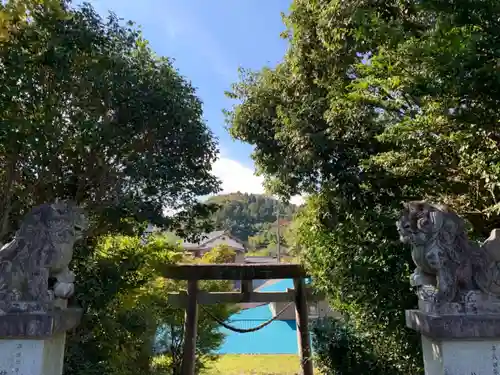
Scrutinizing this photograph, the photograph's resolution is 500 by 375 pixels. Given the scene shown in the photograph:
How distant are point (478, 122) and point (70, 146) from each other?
438 centimetres

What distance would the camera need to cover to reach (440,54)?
2713mm

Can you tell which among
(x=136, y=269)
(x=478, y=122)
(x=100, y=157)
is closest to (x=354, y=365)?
(x=136, y=269)

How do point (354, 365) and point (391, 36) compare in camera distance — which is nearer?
point (391, 36)

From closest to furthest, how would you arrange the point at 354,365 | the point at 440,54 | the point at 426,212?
the point at 440,54
the point at 426,212
the point at 354,365

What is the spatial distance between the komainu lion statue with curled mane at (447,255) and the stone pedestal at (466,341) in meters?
0.19

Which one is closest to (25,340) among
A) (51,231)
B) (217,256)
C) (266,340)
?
(51,231)

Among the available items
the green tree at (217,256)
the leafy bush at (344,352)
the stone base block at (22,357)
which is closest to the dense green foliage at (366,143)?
the leafy bush at (344,352)

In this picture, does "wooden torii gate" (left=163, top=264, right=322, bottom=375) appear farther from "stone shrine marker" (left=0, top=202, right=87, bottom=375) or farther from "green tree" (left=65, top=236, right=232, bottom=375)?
"stone shrine marker" (left=0, top=202, right=87, bottom=375)

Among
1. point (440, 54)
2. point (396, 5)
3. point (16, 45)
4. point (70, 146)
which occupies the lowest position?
point (440, 54)

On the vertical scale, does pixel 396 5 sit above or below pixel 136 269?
above

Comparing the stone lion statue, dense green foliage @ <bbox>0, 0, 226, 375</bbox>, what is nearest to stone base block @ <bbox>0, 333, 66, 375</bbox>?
the stone lion statue

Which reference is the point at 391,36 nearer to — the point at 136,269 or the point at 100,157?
the point at 100,157

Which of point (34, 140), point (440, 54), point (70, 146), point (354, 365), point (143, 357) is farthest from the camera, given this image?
point (143, 357)

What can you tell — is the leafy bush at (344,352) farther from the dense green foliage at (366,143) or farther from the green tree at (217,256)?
the green tree at (217,256)
